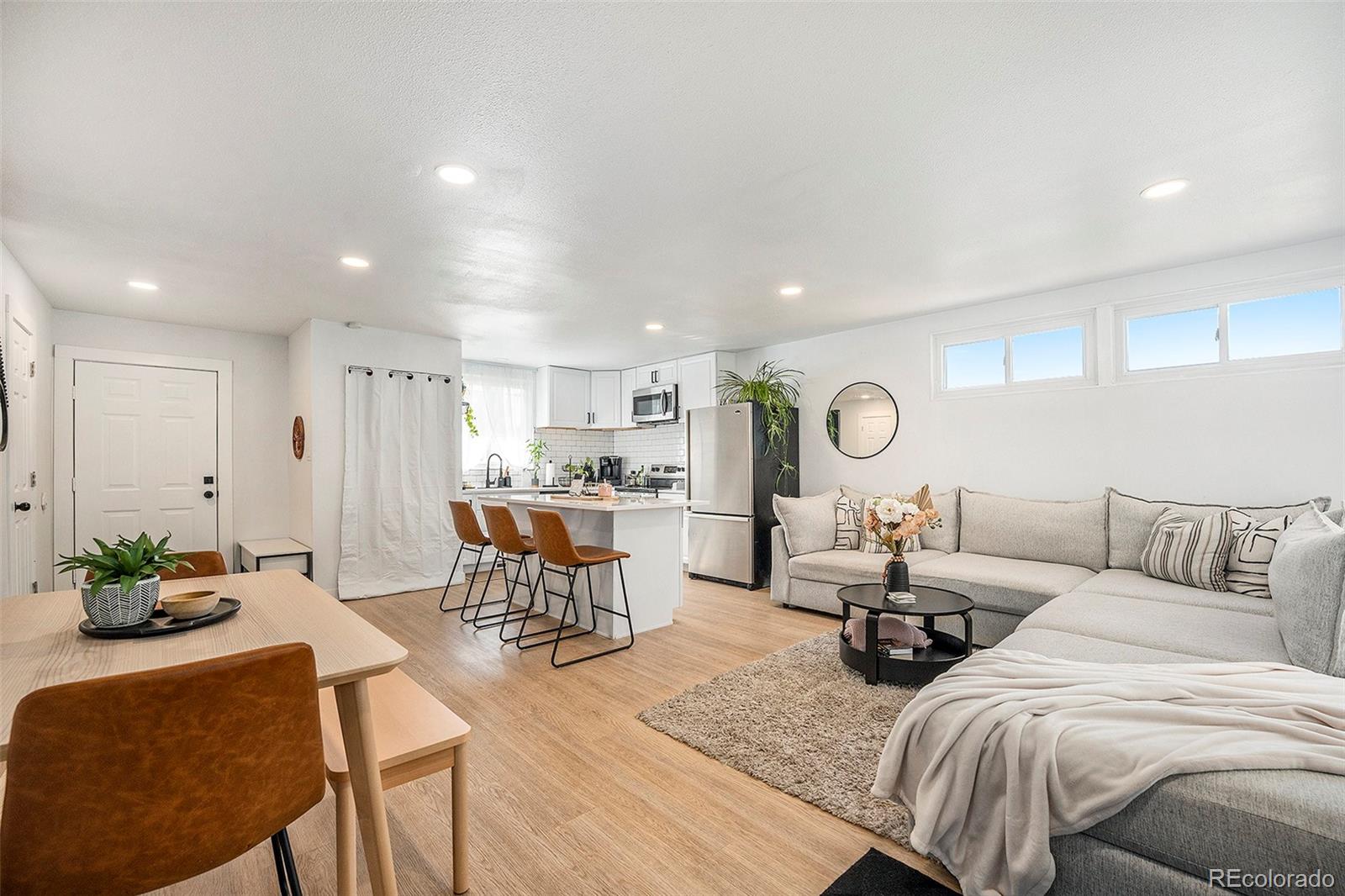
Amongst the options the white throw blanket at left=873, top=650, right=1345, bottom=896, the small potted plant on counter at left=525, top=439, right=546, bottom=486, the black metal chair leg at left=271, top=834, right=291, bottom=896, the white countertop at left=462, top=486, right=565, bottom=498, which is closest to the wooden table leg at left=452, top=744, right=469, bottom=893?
the black metal chair leg at left=271, top=834, right=291, bottom=896

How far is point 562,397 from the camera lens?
737 centimetres

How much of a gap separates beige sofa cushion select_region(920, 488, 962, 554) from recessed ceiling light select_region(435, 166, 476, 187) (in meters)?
3.90

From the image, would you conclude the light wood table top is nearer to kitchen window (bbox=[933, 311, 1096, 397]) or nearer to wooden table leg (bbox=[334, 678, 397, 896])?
wooden table leg (bbox=[334, 678, 397, 896])

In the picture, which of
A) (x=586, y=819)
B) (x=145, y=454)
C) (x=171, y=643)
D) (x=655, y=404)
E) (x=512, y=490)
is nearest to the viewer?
(x=171, y=643)

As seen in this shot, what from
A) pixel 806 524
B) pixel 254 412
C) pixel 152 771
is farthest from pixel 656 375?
pixel 152 771

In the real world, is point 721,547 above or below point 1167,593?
below

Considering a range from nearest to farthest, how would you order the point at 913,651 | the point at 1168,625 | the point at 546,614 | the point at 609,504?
the point at 1168,625 < the point at 913,651 < the point at 609,504 < the point at 546,614

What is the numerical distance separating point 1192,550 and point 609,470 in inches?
233

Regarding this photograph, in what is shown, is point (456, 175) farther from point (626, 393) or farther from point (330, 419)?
point (626, 393)

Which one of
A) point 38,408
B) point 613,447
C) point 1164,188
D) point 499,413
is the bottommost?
point 613,447

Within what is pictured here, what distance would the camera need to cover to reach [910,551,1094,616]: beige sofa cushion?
347cm

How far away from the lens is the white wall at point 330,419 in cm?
502

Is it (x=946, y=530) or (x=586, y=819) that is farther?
(x=946, y=530)

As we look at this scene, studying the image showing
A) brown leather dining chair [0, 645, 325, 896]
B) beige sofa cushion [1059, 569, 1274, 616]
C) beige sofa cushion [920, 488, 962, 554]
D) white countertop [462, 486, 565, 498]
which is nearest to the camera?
brown leather dining chair [0, 645, 325, 896]
